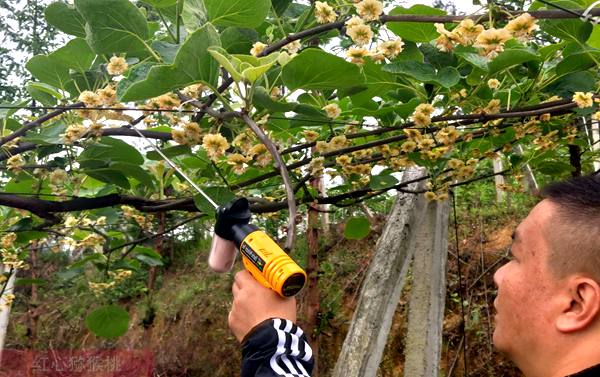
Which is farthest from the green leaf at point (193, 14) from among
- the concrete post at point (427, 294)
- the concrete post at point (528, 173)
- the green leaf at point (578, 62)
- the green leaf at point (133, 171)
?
the concrete post at point (528, 173)

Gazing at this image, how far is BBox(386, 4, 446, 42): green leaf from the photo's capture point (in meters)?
0.89

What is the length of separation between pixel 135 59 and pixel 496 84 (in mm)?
607

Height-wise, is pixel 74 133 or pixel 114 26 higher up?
pixel 114 26

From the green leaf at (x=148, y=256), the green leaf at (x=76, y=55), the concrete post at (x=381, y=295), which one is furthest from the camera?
the green leaf at (x=148, y=256)

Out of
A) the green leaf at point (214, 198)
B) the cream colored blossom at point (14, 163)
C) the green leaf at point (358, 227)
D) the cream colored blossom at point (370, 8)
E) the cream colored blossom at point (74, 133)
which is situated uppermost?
the cream colored blossom at point (370, 8)

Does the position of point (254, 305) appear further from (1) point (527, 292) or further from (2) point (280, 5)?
(2) point (280, 5)

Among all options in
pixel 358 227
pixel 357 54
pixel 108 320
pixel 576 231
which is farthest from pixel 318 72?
pixel 108 320

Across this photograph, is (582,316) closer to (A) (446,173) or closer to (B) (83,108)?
(B) (83,108)

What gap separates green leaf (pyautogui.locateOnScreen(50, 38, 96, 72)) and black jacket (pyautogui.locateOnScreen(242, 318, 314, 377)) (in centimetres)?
60

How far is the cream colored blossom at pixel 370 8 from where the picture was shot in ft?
2.83

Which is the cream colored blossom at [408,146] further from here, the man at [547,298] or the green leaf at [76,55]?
the green leaf at [76,55]

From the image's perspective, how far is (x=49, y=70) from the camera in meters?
1.04

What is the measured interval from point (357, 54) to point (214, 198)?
1.60 feet

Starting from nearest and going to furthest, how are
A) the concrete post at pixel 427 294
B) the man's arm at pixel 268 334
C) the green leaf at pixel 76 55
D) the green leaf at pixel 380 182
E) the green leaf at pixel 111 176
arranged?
1. the man's arm at pixel 268 334
2. the green leaf at pixel 76 55
3. the green leaf at pixel 111 176
4. the green leaf at pixel 380 182
5. the concrete post at pixel 427 294
